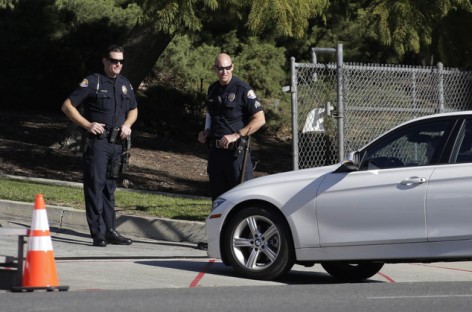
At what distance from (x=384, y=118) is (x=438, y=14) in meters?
2.36

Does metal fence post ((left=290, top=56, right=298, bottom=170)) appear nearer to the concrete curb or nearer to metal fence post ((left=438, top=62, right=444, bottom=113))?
the concrete curb

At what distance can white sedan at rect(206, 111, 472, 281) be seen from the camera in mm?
9000

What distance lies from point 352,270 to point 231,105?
222 centimetres

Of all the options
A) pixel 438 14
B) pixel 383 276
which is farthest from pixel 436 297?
pixel 438 14

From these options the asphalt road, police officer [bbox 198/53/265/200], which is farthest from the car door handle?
police officer [bbox 198/53/265/200]

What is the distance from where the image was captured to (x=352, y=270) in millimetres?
10227

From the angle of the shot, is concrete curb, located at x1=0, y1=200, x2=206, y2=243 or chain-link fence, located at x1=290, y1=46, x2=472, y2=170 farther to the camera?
chain-link fence, located at x1=290, y1=46, x2=472, y2=170

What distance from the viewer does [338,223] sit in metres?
9.38

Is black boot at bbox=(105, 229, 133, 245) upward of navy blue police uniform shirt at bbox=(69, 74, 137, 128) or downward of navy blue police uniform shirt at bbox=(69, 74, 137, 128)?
downward

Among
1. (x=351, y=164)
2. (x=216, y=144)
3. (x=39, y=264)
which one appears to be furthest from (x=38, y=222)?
(x=216, y=144)

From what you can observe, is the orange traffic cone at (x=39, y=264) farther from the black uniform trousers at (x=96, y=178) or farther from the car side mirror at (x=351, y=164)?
the black uniform trousers at (x=96, y=178)

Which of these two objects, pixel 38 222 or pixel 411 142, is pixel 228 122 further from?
pixel 38 222

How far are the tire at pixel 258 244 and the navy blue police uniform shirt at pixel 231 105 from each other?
5.75 ft

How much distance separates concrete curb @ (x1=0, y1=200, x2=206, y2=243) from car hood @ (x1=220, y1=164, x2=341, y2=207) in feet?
9.82
